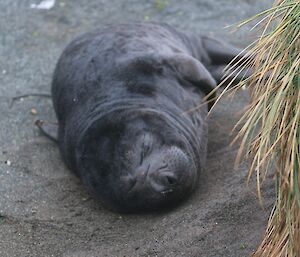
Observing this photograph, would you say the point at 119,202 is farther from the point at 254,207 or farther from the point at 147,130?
the point at 254,207

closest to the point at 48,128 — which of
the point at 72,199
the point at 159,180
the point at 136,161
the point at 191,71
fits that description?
the point at 72,199

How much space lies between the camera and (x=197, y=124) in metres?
5.31

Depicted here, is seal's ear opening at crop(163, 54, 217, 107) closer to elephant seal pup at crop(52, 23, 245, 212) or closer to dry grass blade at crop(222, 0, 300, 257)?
elephant seal pup at crop(52, 23, 245, 212)

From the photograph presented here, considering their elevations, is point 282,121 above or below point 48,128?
above

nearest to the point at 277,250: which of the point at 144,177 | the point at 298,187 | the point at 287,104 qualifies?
the point at 298,187

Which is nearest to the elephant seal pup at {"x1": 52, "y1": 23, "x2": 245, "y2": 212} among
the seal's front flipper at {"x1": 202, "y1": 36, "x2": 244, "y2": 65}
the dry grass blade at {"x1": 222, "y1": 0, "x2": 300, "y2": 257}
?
the seal's front flipper at {"x1": 202, "y1": 36, "x2": 244, "y2": 65}

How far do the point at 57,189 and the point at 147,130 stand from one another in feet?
2.68

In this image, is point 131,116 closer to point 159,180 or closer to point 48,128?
point 159,180

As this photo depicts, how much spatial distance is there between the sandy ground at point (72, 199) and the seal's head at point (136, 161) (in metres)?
0.13

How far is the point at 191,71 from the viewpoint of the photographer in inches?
220

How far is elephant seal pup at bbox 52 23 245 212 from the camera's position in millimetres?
4711

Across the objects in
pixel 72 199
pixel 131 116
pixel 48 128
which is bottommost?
pixel 48 128

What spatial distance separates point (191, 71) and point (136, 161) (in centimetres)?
113

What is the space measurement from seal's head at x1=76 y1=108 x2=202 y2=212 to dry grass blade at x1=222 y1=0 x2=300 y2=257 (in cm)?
132
